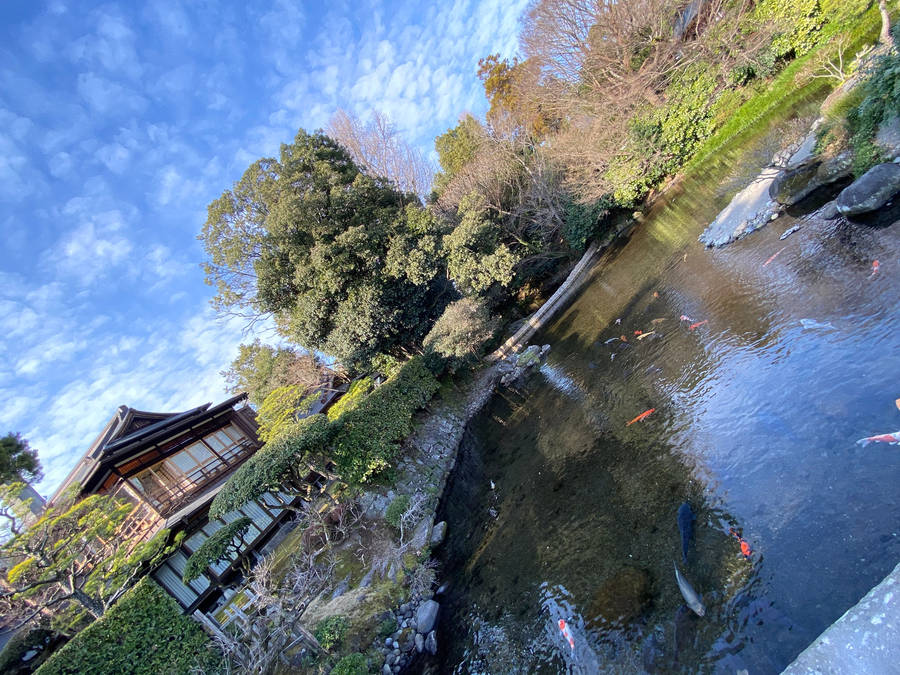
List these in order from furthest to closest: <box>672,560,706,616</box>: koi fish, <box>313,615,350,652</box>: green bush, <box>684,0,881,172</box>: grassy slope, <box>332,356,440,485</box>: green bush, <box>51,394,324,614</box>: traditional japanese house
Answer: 1. <box>684,0,881,172</box>: grassy slope
2. <box>51,394,324,614</box>: traditional japanese house
3. <box>332,356,440,485</box>: green bush
4. <box>313,615,350,652</box>: green bush
5. <box>672,560,706,616</box>: koi fish

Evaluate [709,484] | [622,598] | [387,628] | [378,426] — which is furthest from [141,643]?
[709,484]

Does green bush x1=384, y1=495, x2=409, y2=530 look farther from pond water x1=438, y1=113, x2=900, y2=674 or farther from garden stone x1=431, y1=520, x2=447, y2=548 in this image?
pond water x1=438, y1=113, x2=900, y2=674

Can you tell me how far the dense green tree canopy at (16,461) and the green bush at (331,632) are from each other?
32.6 ft

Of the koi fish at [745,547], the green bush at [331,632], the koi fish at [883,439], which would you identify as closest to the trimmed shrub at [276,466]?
the green bush at [331,632]

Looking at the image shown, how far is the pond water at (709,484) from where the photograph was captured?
4.48m

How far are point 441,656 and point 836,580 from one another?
6349 millimetres

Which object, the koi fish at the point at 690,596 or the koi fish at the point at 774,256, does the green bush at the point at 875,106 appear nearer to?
the koi fish at the point at 774,256

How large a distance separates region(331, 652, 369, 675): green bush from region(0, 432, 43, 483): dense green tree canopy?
1084cm

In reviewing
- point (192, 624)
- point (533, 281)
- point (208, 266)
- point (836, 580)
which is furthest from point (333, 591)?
point (533, 281)

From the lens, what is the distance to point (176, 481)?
52.7ft

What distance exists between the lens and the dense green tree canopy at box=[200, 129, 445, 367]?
1661 centimetres

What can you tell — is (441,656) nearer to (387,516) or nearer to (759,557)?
(387,516)

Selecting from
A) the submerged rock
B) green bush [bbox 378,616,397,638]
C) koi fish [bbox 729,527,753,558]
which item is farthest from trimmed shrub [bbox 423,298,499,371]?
koi fish [bbox 729,527,753,558]

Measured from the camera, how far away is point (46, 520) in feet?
27.6
